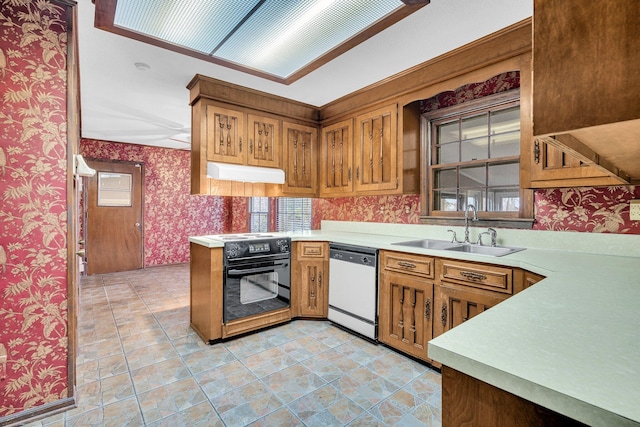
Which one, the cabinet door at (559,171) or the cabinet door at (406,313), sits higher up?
the cabinet door at (559,171)

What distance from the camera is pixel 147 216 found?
19.7 ft

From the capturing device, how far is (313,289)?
3203 millimetres

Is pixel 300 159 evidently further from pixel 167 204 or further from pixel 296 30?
pixel 167 204

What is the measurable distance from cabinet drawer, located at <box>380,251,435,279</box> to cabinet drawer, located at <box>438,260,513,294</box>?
88mm

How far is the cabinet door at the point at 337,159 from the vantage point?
347cm

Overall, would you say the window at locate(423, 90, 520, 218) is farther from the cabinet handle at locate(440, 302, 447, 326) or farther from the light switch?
the light switch

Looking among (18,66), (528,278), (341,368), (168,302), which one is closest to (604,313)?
(528,278)

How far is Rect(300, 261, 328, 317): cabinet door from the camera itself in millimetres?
3176

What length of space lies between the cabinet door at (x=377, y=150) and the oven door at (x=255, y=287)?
1182mm

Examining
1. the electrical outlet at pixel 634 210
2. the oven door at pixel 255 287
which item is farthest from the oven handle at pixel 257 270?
the electrical outlet at pixel 634 210

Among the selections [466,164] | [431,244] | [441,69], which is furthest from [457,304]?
[441,69]

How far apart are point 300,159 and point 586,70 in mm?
3289

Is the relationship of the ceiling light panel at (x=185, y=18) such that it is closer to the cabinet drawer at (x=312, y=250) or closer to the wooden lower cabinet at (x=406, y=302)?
the cabinet drawer at (x=312, y=250)

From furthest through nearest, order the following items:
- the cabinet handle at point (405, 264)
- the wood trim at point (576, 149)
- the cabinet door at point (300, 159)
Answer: the cabinet door at point (300, 159), the cabinet handle at point (405, 264), the wood trim at point (576, 149)
